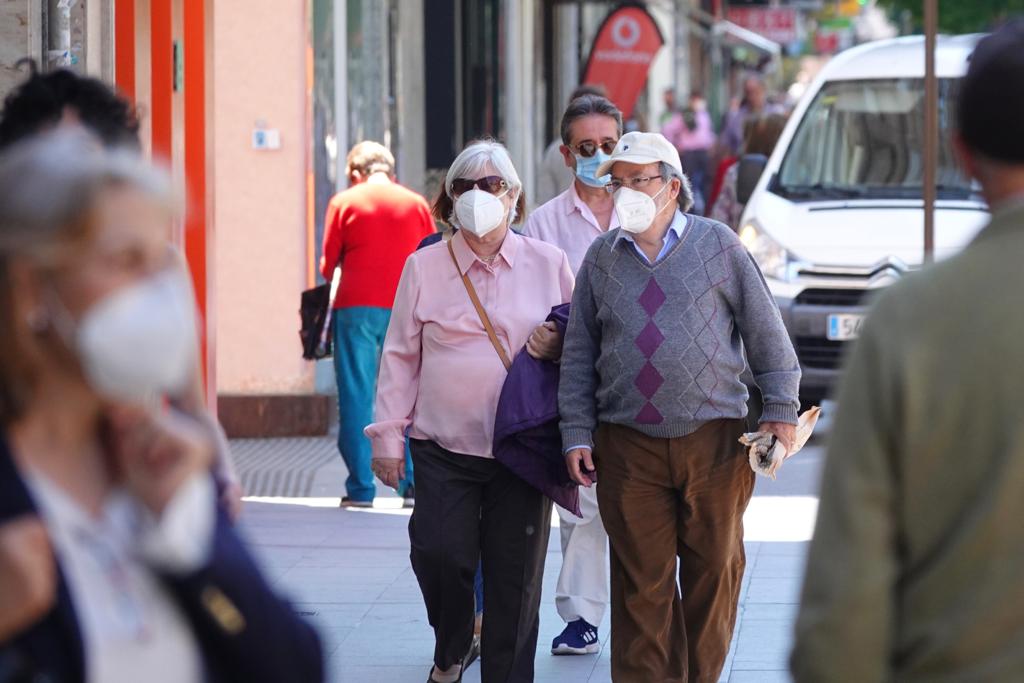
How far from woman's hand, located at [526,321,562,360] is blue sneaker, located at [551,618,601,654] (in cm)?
151

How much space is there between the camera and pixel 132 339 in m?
2.06

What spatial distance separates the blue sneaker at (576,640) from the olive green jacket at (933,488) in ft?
14.3

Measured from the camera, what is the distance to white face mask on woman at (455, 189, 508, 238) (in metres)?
5.95

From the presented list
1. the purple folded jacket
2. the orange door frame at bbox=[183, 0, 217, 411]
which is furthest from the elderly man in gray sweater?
the orange door frame at bbox=[183, 0, 217, 411]

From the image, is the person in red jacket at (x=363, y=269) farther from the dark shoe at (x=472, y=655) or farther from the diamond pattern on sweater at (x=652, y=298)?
the diamond pattern on sweater at (x=652, y=298)

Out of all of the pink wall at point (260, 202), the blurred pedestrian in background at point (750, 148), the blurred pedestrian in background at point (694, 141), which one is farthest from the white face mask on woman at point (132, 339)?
the blurred pedestrian in background at point (694, 141)

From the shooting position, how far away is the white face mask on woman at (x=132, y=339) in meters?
2.06

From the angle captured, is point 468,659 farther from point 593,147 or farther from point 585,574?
point 593,147

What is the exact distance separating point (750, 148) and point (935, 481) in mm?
11542

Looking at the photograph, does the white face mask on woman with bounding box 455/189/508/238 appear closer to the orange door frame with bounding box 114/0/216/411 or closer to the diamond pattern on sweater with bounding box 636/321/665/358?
the diamond pattern on sweater with bounding box 636/321/665/358

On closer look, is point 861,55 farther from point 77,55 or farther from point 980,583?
point 980,583

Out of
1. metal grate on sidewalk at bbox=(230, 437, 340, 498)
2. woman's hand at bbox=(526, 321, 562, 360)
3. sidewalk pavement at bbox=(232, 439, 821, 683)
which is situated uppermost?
woman's hand at bbox=(526, 321, 562, 360)

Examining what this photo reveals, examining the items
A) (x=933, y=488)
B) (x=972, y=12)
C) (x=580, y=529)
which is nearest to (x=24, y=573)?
(x=933, y=488)

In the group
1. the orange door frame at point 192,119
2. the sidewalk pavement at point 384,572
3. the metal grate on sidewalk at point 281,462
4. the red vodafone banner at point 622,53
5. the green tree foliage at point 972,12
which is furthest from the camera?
the green tree foliage at point 972,12
